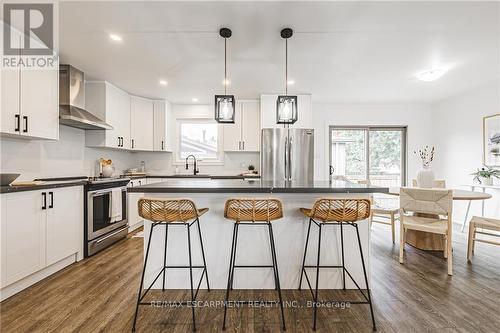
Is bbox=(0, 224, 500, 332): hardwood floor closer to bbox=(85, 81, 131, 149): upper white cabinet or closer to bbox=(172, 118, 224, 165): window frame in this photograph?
bbox=(85, 81, 131, 149): upper white cabinet

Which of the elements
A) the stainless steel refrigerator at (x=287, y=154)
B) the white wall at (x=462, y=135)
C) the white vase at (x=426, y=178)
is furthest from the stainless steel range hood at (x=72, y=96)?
the white wall at (x=462, y=135)

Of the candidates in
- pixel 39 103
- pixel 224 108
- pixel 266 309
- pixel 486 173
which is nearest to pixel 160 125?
pixel 39 103

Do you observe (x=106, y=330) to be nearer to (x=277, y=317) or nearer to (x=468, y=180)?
(x=277, y=317)

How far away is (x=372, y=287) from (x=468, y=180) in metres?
3.66

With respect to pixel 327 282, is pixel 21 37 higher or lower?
higher

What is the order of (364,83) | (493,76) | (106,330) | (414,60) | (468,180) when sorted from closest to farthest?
(106,330) < (414,60) < (493,76) < (364,83) < (468,180)

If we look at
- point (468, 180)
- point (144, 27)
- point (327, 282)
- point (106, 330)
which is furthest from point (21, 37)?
point (468, 180)

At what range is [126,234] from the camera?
3570 millimetres

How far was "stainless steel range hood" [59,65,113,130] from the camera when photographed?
9.53ft

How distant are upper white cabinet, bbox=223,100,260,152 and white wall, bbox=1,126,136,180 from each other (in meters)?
2.29

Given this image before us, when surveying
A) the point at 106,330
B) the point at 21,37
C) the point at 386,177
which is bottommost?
the point at 106,330

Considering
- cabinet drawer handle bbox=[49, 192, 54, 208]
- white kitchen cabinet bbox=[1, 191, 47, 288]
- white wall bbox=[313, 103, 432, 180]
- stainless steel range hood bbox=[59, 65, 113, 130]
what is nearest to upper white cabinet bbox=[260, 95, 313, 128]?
white wall bbox=[313, 103, 432, 180]

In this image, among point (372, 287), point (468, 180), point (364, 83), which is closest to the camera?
point (372, 287)

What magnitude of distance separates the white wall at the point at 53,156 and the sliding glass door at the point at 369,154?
4767 mm
